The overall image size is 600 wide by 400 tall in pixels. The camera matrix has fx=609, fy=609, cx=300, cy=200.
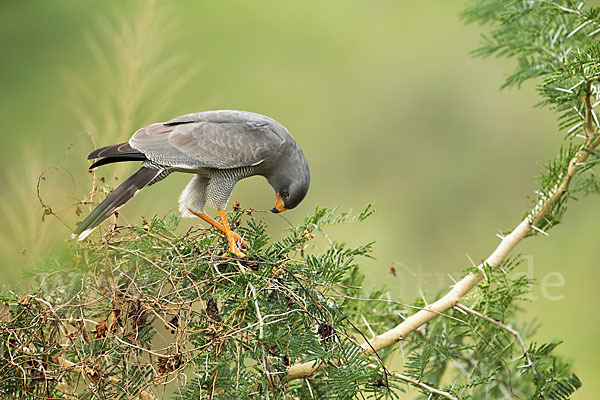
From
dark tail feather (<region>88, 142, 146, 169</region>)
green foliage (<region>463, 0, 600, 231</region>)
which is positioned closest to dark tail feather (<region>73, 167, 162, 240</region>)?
dark tail feather (<region>88, 142, 146, 169</region>)

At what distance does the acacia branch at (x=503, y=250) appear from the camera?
139cm

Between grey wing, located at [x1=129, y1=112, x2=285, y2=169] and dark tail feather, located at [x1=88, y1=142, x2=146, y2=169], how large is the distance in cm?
2

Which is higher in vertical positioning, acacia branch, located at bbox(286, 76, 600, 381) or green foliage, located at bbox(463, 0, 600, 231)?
green foliage, located at bbox(463, 0, 600, 231)

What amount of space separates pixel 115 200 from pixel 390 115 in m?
3.64

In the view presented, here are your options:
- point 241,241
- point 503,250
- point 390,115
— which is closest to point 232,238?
point 241,241

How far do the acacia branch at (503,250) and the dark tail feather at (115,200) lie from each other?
2.13 feet

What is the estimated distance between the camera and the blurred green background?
385 cm

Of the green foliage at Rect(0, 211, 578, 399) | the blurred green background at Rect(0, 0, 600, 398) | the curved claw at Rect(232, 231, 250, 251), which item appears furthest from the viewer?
the blurred green background at Rect(0, 0, 600, 398)

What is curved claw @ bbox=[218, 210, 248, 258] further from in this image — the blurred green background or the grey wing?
the blurred green background

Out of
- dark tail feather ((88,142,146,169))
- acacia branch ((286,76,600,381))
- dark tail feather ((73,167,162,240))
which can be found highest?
dark tail feather ((88,142,146,169))

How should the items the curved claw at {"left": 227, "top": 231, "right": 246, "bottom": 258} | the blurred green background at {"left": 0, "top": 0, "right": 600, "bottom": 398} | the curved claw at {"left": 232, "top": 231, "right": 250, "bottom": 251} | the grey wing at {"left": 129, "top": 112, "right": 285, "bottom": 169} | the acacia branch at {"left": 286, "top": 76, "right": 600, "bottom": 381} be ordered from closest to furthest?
the curved claw at {"left": 227, "top": 231, "right": 246, "bottom": 258} < the curved claw at {"left": 232, "top": 231, "right": 250, "bottom": 251} < the acacia branch at {"left": 286, "top": 76, "right": 600, "bottom": 381} < the grey wing at {"left": 129, "top": 112, "right": 285, "bottom": 169} < the blurred green background at {"left": 0, "top": 0, "right": 600, "bottom": 398}

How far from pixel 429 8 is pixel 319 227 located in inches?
183

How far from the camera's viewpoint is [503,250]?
4.87ft

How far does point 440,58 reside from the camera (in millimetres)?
4953
